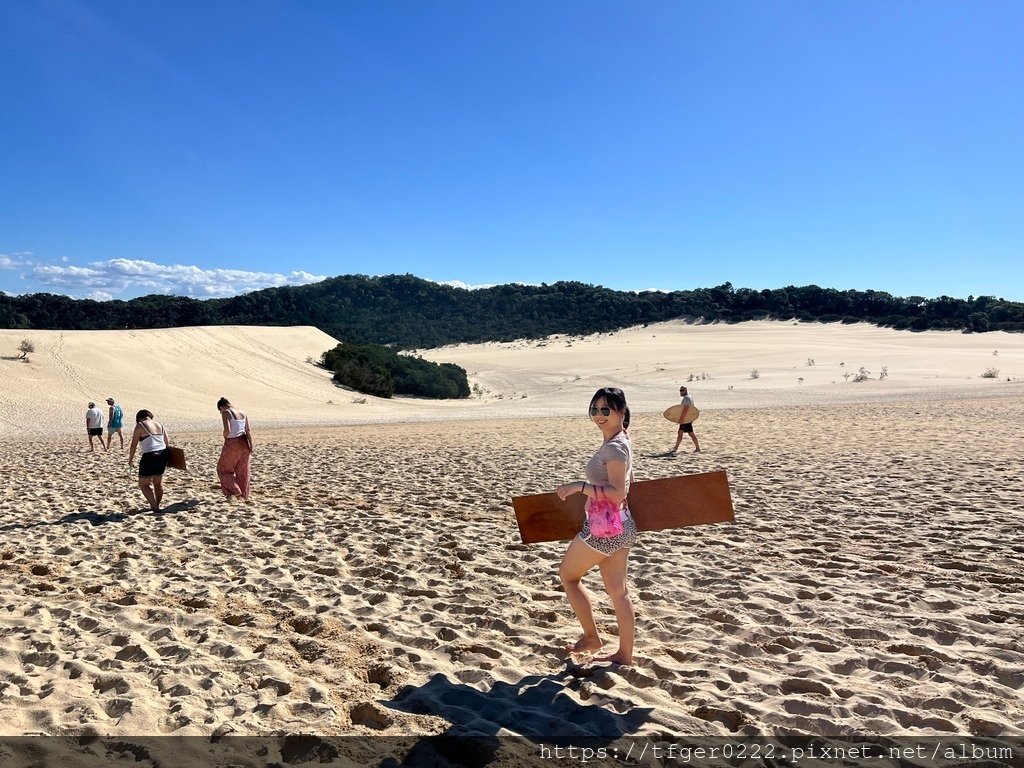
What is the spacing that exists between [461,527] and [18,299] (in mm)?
69775

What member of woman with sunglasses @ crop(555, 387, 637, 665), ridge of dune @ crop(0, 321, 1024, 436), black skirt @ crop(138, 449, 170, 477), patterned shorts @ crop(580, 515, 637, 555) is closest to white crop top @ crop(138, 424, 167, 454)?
A: black skirt @ crop(138, 449, 170, 477)

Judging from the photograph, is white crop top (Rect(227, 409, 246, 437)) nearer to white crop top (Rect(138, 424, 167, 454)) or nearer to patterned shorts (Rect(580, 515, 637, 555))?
white crop top (Rect(138, 424, 167, 454))

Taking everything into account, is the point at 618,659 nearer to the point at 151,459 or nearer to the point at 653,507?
the point at 653,507

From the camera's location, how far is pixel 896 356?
45000 millimetres

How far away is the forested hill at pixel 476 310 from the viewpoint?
207ft

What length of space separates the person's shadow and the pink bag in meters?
0.92

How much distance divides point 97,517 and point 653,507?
25.5ft

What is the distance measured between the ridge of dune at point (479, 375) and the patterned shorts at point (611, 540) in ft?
75.4

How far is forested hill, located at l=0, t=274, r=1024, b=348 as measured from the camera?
207ft

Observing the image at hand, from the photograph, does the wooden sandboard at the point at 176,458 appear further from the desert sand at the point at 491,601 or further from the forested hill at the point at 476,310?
the forested hill at the point at 476,310

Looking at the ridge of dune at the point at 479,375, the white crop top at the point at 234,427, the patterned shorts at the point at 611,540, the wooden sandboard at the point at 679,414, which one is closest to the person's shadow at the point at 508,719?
the patterned shorts at the point at 611,540

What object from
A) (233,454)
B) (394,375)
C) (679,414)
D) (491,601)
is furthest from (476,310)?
(491,601)

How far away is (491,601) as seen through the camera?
17.9 ft

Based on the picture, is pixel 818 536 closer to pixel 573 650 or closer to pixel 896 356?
pixel 573 650
